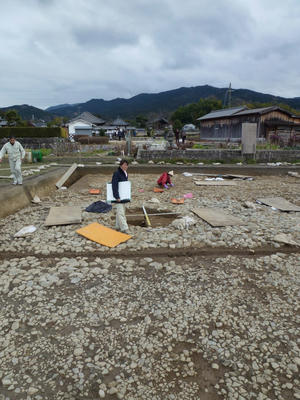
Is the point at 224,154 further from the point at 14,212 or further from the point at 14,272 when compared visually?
the point at 14,272

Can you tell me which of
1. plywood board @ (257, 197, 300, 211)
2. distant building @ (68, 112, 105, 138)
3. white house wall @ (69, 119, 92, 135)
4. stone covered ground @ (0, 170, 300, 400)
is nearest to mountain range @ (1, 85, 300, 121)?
distant building @ (68, 112, 105, 138)

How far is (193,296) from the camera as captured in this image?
368 cm

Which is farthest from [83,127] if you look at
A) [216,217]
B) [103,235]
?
[103,235]

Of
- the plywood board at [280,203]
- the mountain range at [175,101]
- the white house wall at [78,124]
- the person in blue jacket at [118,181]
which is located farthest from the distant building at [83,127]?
the mountain range at [175,101]

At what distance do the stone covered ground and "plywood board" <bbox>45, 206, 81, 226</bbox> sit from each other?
0.98 ft

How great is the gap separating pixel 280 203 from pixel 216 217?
292 cm

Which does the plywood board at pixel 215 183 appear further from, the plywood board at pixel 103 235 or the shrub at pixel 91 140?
the shrub at pixel 91 140

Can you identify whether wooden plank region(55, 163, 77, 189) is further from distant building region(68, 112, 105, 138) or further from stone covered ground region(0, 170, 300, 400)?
distant building region(68, 112, 105, 138)

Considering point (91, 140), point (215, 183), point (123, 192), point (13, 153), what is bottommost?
point (215, 183)

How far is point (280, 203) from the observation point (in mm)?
8289

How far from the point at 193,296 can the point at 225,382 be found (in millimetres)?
1262

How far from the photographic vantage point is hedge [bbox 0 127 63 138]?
27.4 meters

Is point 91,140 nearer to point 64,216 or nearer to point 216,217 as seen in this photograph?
point 64,216

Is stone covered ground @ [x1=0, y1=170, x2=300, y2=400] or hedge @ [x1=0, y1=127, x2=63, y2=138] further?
hedge @ [x1=0, y1=127, x2=63, y2=138]
